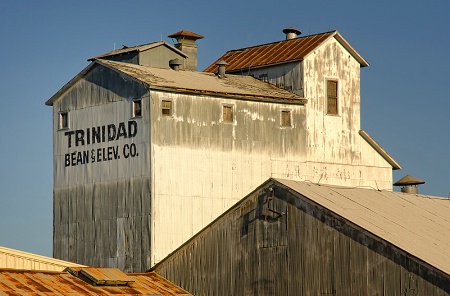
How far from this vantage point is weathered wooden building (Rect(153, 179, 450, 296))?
44.7 meters

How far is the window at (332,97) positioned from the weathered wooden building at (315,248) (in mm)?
10891

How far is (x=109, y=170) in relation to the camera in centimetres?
5900

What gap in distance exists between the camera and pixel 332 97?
213 ft

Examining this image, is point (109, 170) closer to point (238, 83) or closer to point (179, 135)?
point (179, 135)

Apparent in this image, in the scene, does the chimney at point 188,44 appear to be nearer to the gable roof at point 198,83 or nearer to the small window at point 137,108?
the gable roof at point 198,83

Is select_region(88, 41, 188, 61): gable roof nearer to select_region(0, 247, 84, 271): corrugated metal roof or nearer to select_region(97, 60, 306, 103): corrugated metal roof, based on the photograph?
select_region(97, 60, 306, 103): corrugated metal roof

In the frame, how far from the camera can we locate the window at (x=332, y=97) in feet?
212

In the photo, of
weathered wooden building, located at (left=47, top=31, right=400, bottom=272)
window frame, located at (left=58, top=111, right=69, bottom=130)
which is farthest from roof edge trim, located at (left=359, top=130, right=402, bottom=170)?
window frame, located at (left=58, top=111, right=69, bottom=130)

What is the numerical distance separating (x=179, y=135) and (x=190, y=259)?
25.1ft

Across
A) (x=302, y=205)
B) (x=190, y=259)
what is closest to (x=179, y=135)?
(x=190, y=259)

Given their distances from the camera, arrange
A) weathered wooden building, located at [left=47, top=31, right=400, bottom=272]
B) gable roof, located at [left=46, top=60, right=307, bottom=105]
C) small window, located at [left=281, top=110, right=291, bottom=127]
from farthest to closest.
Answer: small window, located at [left=281, top=110, right=291, bottom=127]
gable roof, located at [left=46, top=60, right=307, bottom=105]
weathered wooden building, located at [left=47, top=31, right=400, bottom=272]

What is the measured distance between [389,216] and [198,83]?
46.2 feet

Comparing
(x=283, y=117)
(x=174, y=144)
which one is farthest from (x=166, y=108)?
(x=283, y=117)

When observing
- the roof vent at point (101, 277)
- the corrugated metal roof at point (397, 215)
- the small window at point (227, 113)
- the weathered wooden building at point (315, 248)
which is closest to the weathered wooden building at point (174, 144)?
the small window at point (227, 113)
